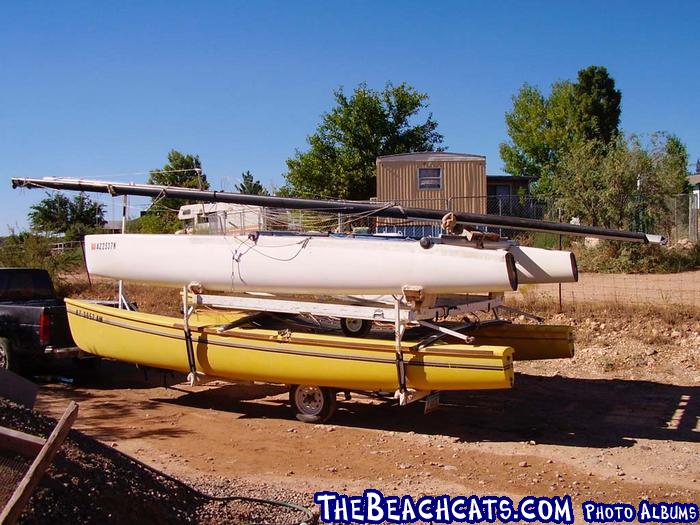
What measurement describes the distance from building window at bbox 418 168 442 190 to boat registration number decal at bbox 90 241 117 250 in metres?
16.6

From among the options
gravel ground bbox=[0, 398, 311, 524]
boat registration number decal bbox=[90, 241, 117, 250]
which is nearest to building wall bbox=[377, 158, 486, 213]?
boat registration number decal bbox=[90, 241, 117, 250]

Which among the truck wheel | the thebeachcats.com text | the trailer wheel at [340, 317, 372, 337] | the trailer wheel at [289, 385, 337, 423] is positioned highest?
the trailer wheel at [340, 317, 372, 337]

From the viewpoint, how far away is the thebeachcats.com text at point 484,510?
573cm

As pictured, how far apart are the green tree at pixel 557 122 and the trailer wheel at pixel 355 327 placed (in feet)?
76.8

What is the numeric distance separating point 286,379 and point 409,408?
1.85 m

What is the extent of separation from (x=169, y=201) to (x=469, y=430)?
48.7ft

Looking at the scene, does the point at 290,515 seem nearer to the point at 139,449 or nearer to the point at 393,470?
the point at 393,470

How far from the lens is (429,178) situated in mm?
25703

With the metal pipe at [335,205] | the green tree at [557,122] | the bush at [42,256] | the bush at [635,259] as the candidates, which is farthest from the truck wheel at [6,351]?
the green tree at [557,122]

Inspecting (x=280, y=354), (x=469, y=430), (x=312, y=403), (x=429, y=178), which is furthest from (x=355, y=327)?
(x=429, y=178)

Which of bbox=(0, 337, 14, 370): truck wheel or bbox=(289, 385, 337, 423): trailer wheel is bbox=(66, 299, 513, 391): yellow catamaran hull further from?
bbox=(0, 337, 14, 370): truck wheel

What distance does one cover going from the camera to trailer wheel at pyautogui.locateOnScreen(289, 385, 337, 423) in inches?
337

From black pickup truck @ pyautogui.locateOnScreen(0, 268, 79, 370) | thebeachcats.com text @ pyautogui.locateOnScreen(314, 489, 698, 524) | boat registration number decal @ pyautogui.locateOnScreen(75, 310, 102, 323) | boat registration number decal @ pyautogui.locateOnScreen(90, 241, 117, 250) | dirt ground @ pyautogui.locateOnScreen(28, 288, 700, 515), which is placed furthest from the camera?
black pickup truck @ pyautogui.locateOnScreen(0, 268, 79, 370)

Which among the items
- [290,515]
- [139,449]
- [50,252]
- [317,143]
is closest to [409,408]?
[139,449]
